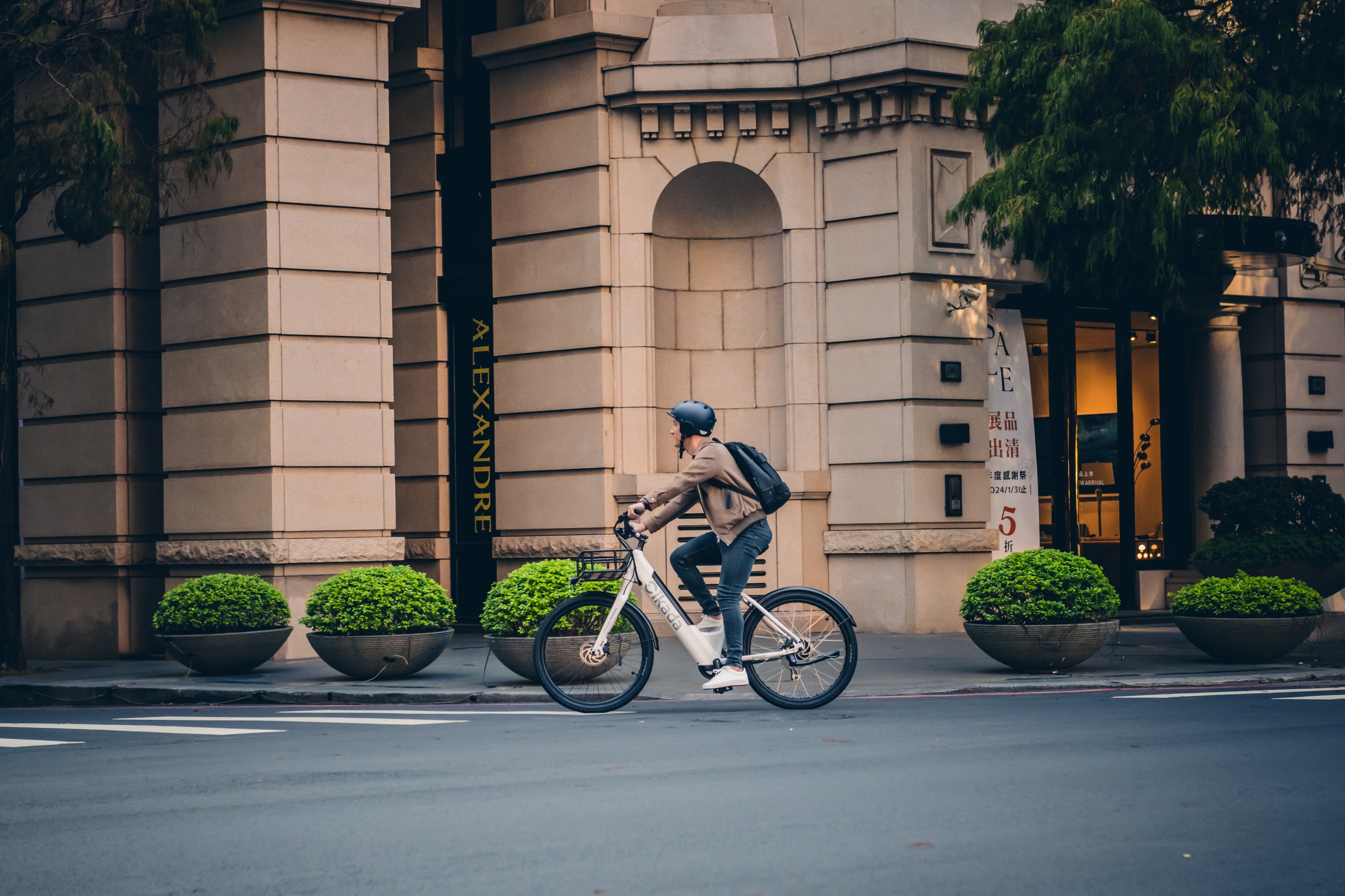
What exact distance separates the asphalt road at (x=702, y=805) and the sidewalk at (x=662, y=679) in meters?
1.80

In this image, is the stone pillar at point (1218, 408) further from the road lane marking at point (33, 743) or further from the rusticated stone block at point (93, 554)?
the road lane marking at point (33, 743)

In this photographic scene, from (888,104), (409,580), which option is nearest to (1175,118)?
(888,104)

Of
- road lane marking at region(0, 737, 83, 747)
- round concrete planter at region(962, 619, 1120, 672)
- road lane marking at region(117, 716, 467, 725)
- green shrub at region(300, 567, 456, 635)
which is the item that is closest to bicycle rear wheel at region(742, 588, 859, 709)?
road lane marking at region(117, 716, 467, 725)

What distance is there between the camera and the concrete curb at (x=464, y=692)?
11.9 m

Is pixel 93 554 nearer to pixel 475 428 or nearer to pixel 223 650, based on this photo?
pixel 475 428

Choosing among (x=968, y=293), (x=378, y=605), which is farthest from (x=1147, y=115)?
(x=378, y=605)

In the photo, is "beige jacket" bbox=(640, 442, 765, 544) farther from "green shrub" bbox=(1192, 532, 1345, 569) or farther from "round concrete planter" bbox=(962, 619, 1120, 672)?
"green shrub" bbox=(1192, 532, 1345, 569)

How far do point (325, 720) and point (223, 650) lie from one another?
11.9 feet

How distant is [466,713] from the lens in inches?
436

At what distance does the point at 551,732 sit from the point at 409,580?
4316 mm

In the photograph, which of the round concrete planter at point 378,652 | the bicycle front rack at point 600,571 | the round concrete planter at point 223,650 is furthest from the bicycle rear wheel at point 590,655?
the round concrete planter at point 223,650

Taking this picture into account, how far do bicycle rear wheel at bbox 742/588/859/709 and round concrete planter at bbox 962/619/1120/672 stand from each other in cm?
258

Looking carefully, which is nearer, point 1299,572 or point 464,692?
point 464,692

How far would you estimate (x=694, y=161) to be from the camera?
61.7ft
